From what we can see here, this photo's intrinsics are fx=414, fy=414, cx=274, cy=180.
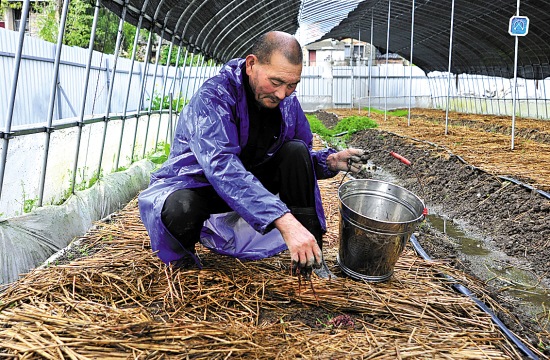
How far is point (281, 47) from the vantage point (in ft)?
6.64

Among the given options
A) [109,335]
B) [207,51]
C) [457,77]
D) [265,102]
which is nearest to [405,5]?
[207,51]

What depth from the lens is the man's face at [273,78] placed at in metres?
2.04

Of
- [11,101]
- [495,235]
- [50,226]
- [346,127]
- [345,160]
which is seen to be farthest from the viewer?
[346,127]

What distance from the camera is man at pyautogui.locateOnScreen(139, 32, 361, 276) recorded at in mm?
1871

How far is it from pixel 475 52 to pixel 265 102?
63.0 feet

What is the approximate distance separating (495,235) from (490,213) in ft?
1.53

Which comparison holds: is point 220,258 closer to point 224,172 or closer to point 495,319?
point 224,172

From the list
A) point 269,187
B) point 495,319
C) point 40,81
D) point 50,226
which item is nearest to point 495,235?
point 495,319

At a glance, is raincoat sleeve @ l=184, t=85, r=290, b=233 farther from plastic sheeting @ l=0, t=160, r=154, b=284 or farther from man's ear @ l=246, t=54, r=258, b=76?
plastic sheeting @ l=0, t=160, r=154, b=284

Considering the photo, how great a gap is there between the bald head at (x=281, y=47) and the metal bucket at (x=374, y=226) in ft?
2.70

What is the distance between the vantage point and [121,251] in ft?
9.16

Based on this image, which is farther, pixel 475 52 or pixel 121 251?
pixel 475 52

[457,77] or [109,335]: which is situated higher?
[457,77]

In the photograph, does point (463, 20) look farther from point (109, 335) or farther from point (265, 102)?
point (109, 335)
